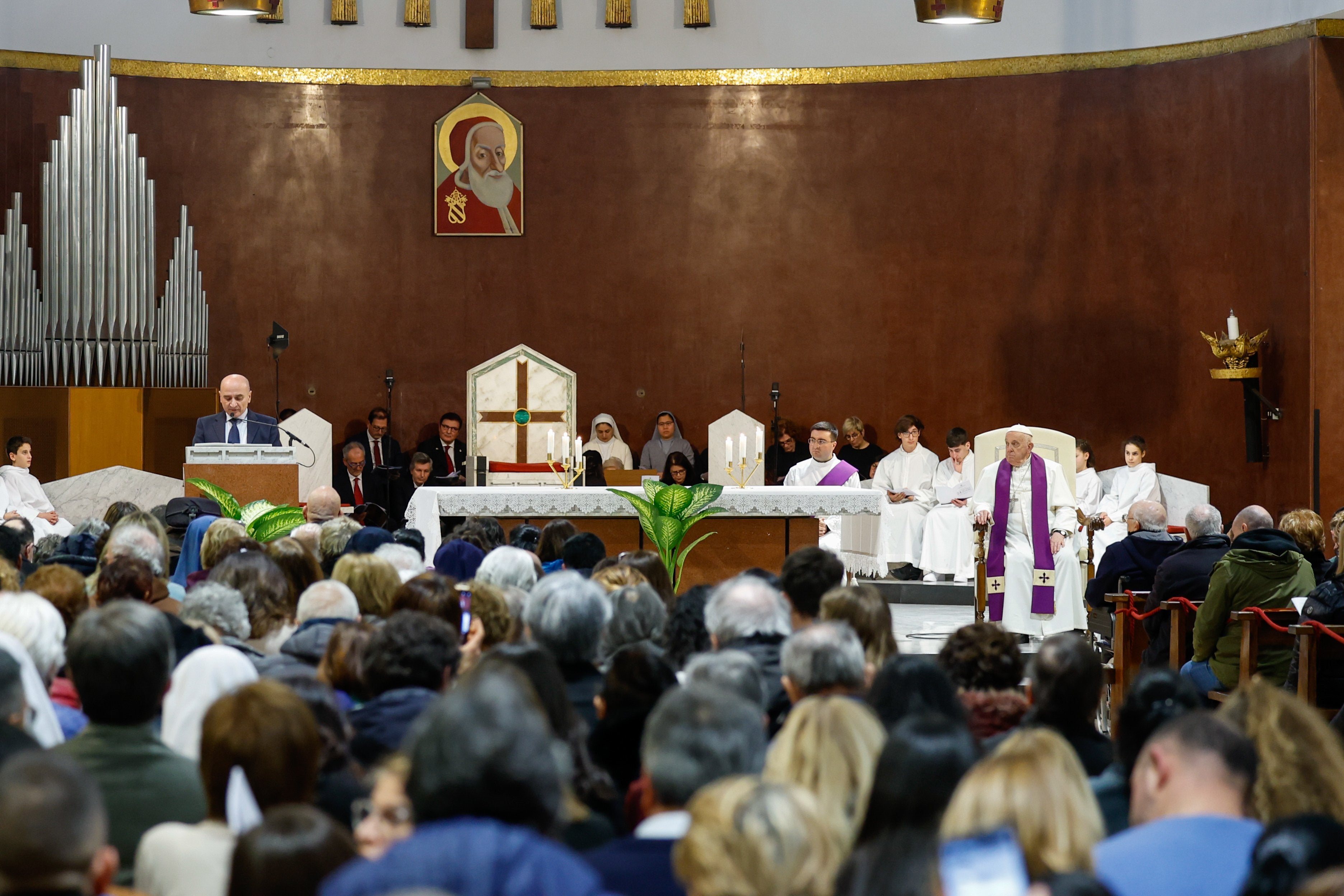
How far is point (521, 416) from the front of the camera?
11516 mm

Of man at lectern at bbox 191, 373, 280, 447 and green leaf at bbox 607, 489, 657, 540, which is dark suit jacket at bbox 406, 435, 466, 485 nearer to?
man at lectern at bbox 191, 373, 280, 447

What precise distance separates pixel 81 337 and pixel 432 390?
3.18 meters

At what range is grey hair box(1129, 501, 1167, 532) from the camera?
8039 millimetres

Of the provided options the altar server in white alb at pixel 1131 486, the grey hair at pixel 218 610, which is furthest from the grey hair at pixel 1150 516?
the grey hair at pixel 218 610

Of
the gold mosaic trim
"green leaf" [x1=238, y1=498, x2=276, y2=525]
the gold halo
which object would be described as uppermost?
the gold mosaic trim

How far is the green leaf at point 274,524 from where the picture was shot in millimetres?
7469

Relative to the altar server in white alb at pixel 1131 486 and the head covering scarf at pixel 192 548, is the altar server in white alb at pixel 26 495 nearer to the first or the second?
the head covering scarf at pixel 192 548

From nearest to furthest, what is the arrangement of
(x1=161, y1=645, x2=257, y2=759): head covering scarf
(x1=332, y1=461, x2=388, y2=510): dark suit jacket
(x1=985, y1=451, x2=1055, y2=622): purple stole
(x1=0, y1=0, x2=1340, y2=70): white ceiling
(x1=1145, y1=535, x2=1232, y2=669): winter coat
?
1. (x1=161, y1=645, x2=257, y2=759): head covering scarf
2. (x1=1145, y1=535, x2=1232, y2=669): winter coat
3. (x1=985, y1=451, x2=1055, y2=622): purple stole
4. (x1=332, y1=461, x2=388, y2=510): dark suit jacket
5. (x1=0, y1=0, x2=1340, y2=70): white ceiling

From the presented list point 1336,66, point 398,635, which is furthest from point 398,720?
point 1336,66

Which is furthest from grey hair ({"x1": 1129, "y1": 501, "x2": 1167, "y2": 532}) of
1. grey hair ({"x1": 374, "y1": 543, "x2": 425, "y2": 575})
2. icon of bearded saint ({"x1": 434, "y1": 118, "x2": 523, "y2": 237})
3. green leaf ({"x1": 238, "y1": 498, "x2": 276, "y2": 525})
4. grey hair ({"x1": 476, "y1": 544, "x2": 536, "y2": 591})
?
icon of bearded saint ({"x1": 434, "y1": 118, "x2": 523, "y2": 237})

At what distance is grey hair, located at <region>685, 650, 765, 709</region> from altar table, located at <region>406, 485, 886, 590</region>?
245 inches

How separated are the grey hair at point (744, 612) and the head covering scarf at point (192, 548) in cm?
324

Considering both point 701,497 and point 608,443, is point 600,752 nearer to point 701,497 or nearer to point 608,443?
point 701,497

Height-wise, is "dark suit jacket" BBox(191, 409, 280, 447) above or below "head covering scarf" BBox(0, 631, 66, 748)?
above
